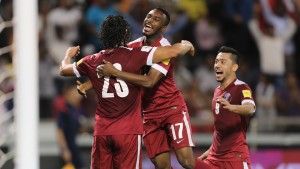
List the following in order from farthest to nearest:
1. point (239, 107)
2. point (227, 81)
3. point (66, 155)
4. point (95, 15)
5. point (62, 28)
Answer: point (62, 28) < point (95, 15) < point (66, 155) < point (227, 81) < point (239, 107)

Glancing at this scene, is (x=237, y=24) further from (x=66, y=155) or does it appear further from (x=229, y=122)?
(x=229, y=122)

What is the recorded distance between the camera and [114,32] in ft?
22.3

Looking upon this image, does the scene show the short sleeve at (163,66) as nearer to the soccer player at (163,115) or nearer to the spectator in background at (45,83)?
the soccer player at (163,115)

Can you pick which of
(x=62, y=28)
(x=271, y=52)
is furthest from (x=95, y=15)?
(x=271, y=52)

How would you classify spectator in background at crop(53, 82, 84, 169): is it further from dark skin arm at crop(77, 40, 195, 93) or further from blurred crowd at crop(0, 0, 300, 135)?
dark skin arm at crop(77, 40, 195, 93)

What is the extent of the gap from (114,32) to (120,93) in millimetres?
511

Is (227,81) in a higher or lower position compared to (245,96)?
higher

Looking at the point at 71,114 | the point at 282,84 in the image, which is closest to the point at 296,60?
the point at 282,84

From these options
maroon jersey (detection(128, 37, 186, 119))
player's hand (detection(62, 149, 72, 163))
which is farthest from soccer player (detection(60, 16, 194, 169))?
player's hand (detection(62, 149, 72, 163))

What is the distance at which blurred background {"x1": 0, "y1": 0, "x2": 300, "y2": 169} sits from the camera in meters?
12.3

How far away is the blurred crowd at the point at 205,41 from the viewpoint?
1298 centimetres

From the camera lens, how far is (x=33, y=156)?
584 centimetres

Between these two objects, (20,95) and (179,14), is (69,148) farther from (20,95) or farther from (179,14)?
(20,95)

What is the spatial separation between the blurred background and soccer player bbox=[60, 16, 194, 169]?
4877mm
